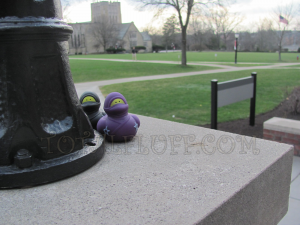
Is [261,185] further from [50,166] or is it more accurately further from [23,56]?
[23,56]

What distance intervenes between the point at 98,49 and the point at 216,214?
65.1 metres

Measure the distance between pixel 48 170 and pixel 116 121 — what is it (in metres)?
0.73

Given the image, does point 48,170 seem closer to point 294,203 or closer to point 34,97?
point 34,97

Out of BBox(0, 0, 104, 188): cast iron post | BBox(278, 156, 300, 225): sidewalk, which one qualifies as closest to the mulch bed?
BBox(278, 156, 300, 225): sidewalk

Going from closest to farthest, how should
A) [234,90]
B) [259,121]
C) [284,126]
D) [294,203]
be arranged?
1. [294,203]
2. [284,126]
3. [234,90]
4. [259,121]

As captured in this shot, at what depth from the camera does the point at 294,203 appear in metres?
2.84

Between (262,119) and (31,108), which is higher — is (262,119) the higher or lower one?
the lower one

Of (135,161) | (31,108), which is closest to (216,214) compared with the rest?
(135,161)

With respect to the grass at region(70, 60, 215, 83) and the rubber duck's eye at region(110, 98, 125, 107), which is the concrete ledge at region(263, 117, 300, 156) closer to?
the rubber duck's eye at region(110, 98, 125, 107)

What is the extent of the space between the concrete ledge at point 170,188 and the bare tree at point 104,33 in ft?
201

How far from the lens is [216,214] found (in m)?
1.37

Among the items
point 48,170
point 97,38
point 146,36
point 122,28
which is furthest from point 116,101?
point 122,28

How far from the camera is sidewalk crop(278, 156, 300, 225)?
100 inches

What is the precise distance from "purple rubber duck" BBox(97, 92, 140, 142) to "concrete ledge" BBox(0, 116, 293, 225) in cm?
11
